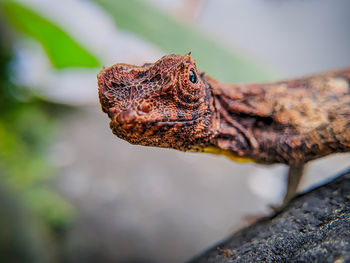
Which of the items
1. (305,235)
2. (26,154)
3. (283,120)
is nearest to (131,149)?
(26,154)

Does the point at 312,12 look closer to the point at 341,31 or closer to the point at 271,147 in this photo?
the point at 341,31

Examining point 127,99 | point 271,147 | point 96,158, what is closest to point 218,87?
point 271,147

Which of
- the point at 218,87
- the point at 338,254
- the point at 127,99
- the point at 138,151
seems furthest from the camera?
the point at 138,151

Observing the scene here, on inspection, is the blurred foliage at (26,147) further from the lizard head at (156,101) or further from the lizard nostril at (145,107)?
the lizard nostril at (145,107)

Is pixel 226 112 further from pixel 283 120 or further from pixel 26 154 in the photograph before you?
pixel 26 154

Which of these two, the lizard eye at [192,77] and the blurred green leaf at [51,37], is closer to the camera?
the lizard eye at [192,77]

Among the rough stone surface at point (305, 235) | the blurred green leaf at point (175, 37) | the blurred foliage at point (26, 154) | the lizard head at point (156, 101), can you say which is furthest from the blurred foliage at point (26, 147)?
the rough stone surface at point (305, 235)

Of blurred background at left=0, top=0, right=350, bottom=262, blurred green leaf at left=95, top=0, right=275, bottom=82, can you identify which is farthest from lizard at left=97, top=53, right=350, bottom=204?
blurred green leaf at left=95, top=0, right=275, bottom=82
